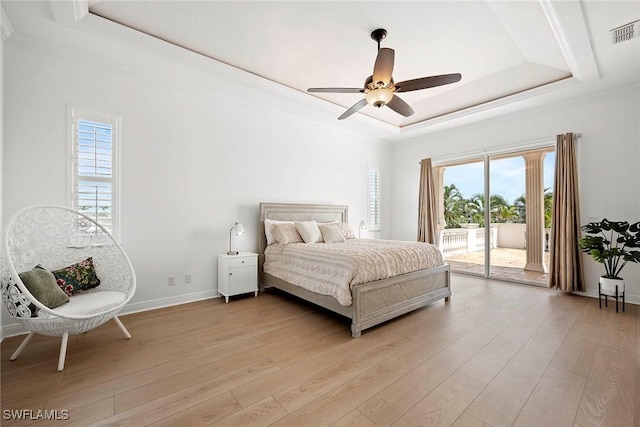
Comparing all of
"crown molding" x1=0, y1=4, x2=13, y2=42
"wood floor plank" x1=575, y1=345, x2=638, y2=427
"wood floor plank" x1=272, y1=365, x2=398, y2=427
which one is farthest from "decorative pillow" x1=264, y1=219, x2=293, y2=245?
"wood floor plank" x1=575, y1=345, x2=638, y2=427

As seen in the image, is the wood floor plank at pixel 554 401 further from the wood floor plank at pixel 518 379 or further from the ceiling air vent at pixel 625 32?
the ceiling air vent at pixel 625 32

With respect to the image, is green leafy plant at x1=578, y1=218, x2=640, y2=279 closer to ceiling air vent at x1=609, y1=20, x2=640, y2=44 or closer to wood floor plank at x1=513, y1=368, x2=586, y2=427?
ceiling air vent at x1=609, y1=20, x2=640, y2=44

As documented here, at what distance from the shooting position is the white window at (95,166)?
120 inches

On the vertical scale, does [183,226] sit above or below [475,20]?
below

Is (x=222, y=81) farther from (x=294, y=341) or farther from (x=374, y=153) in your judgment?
(x=374, y=153)

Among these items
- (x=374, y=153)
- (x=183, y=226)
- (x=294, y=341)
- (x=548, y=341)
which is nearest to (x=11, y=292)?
(x=183, y=226)

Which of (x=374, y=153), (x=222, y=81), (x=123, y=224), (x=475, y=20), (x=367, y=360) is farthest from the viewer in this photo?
(x=374, y=153)

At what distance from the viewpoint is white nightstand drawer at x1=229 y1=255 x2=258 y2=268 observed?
3.78m

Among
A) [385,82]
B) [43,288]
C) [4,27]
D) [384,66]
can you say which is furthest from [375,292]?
[4,27]

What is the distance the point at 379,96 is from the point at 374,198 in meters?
3.76

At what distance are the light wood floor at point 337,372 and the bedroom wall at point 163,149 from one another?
85cm

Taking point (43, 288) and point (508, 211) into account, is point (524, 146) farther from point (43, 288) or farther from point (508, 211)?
point (43, 288)

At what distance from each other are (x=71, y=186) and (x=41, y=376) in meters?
1.90

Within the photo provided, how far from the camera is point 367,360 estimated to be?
2.28m
